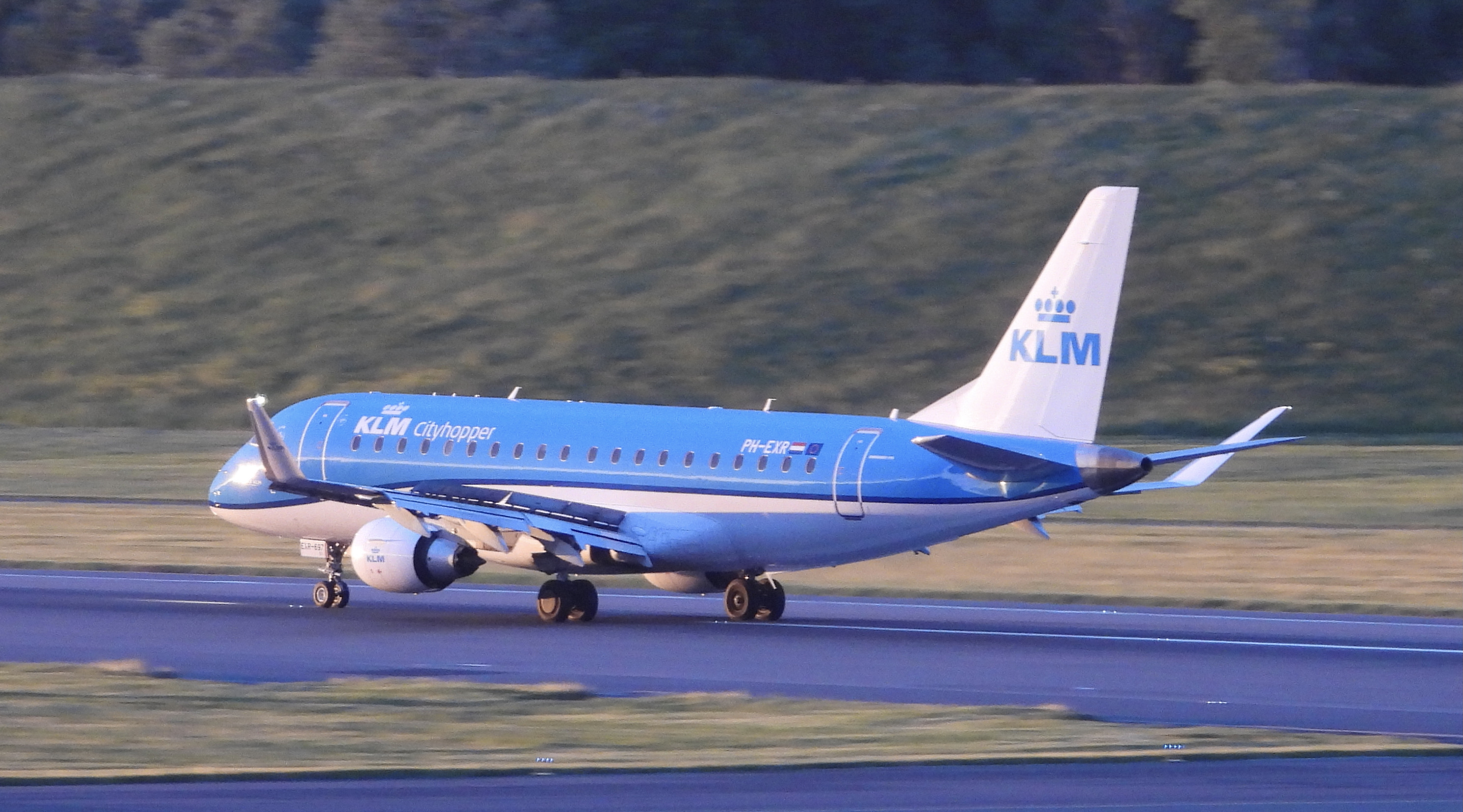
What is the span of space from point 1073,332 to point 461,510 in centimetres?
867

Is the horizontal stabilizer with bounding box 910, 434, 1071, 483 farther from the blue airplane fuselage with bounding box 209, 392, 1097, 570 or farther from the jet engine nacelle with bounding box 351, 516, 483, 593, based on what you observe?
the jet engine nacelle with bounding box 351, 516, 483, 593

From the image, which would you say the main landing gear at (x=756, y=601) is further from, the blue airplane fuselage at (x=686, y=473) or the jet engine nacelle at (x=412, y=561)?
the jet engine nacelle at (x=412, y=561)

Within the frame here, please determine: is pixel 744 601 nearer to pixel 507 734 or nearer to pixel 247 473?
pixel 247 473

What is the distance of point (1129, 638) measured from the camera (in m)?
28.5

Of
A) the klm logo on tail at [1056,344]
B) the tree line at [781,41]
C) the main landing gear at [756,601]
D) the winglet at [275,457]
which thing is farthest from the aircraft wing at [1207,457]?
the tree line at [781,41]

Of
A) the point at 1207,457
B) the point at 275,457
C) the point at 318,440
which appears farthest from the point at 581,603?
the point at 1207,457

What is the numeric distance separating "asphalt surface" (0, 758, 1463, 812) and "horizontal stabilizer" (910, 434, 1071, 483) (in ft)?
34.2

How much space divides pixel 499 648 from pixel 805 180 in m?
51.3

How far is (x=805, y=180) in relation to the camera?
254 ft

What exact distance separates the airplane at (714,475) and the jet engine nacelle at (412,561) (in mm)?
26

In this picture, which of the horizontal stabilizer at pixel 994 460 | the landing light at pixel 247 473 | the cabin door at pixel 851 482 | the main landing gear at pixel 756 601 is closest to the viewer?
the horizontal stabilizer at pixel 994 460

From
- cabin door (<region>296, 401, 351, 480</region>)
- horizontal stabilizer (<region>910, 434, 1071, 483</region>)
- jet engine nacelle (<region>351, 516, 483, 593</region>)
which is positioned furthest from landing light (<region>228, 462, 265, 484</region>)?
horizontal stabilizer (<region>910, 434, 1071, 483</region>)

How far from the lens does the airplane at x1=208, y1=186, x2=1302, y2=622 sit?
2850cm

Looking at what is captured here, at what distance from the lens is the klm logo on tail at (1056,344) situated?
2848 centimetres
